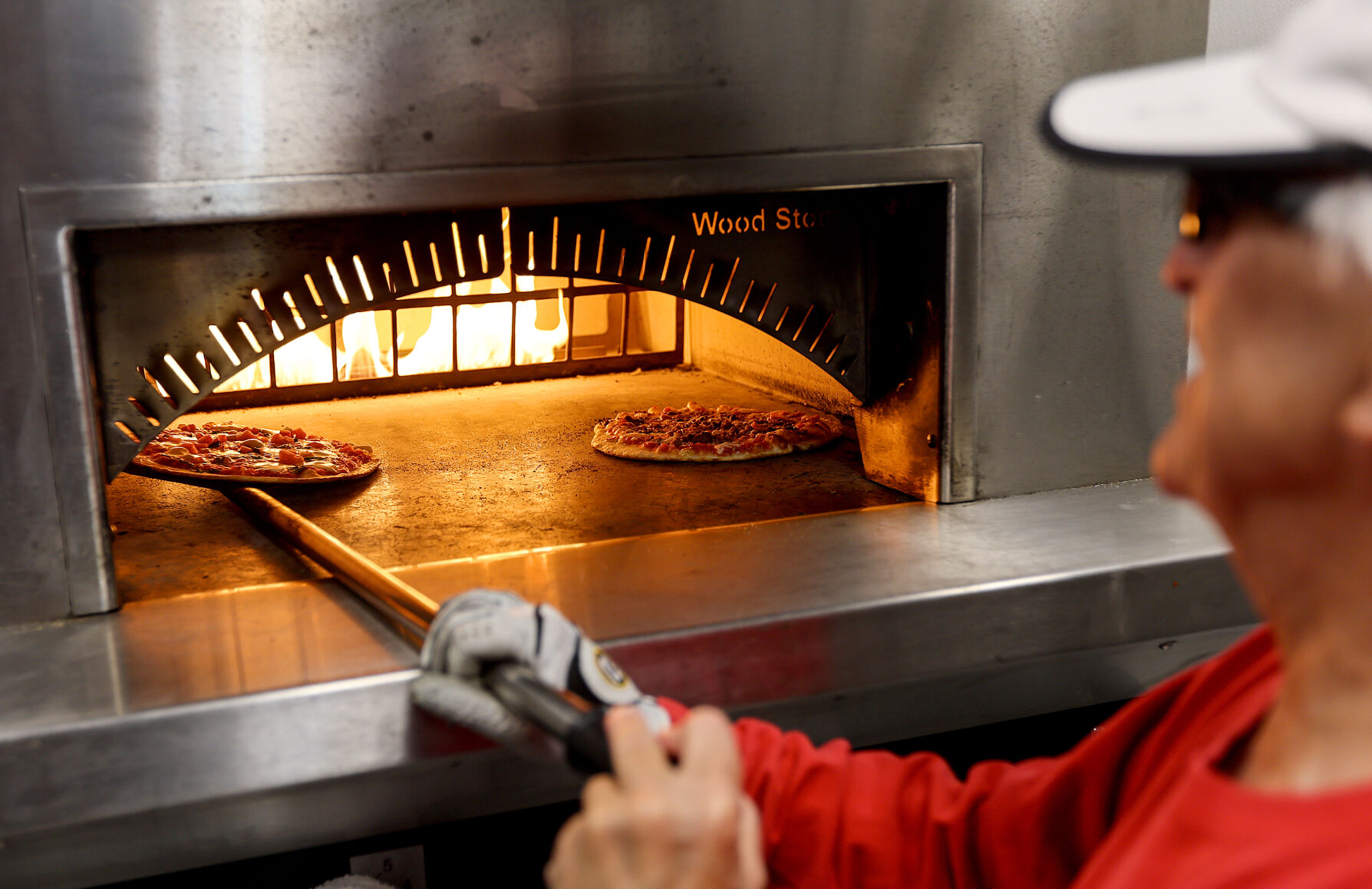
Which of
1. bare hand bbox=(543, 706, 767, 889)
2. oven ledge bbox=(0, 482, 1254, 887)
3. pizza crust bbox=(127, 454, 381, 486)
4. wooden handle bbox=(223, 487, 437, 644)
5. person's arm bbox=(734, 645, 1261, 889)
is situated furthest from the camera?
pizza crust bbox=(127, 454, 381, 486)

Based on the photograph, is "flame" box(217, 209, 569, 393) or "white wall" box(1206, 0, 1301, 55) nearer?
"white wall" box(1206, 0, 1301, 55)

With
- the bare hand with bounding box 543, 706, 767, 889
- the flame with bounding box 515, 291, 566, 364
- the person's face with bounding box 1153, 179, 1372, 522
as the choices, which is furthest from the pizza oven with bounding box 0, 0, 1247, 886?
the person's face with bounding box 1153, 179, 1372, 522

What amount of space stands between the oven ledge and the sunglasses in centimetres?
84

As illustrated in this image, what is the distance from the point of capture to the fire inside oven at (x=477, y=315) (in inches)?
60.6

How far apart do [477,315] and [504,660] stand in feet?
5.50

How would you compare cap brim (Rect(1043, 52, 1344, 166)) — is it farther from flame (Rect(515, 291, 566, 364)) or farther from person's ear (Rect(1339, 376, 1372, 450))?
flame (Rect(515, 291, 566, 364))

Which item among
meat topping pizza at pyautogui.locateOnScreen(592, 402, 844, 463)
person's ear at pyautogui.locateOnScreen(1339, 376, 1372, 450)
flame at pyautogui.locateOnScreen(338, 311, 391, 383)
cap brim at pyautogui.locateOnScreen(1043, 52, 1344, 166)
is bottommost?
meat topping pizza at pyautogui.locateOnScreen(592, 402, 844, 463)

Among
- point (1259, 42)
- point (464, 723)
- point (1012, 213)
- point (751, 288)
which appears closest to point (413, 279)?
point (751, 288)

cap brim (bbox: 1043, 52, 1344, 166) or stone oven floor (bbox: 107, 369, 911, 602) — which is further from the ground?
cap brim (bbox: 1043, 52, 1344, 166)

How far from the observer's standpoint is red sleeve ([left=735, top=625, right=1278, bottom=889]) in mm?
964

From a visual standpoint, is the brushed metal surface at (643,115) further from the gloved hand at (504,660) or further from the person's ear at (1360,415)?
the person's ear at (1360,415)

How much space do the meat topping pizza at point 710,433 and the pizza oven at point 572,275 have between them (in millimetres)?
54

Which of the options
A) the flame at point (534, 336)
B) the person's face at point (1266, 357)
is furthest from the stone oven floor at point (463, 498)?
the person's face at point (1266, 357)

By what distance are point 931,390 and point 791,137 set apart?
1.54 feet
